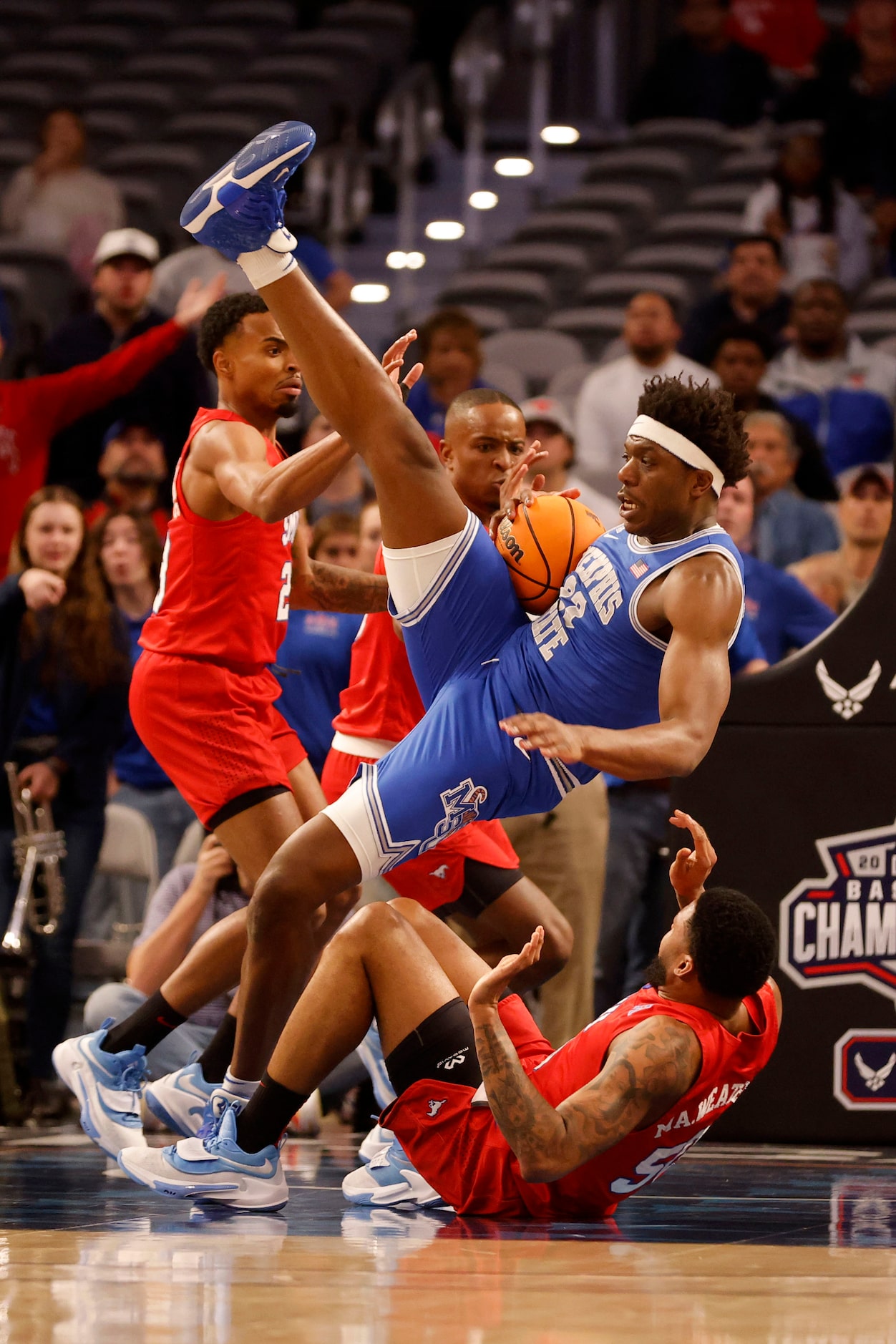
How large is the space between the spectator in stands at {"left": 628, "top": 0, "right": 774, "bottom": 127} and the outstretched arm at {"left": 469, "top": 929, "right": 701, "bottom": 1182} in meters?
11.1

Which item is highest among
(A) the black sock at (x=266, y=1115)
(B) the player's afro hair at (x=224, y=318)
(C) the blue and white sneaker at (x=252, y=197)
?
(C) the blue and white sneaker at (x=252, y=197)

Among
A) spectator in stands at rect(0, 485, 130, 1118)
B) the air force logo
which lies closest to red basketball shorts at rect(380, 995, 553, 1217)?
the air force logo

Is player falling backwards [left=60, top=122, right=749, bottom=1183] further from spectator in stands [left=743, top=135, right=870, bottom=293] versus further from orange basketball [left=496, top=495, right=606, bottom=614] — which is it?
spectator in stands [left=743, top=135, right=870, bottom=293]

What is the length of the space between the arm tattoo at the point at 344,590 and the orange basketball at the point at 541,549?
2.39ft

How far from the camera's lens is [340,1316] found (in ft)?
10.1

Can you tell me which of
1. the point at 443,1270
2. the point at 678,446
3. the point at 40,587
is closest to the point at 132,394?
the point at 40,587

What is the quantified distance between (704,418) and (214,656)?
156 cm

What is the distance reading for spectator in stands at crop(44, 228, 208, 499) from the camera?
9.19 meters

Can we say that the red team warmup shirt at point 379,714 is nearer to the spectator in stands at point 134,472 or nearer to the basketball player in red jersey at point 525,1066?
the basketball player in red jersey at point 525,1066

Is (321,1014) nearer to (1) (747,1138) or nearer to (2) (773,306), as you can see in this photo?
(1) (747,1138)

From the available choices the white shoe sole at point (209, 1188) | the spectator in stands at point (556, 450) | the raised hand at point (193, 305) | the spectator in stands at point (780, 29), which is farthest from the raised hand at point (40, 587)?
the spectator in stands at point (780, 29)

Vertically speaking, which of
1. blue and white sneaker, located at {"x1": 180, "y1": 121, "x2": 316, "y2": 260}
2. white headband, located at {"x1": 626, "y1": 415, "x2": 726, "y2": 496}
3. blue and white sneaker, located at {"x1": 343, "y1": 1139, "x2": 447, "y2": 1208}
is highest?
blue and white sneaker, located at {"x1": 180, "y1": 121, "x2": 316, "y2": 260}

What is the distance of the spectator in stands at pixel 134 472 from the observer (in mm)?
8695

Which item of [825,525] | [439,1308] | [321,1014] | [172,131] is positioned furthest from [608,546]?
[172,131]
